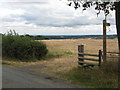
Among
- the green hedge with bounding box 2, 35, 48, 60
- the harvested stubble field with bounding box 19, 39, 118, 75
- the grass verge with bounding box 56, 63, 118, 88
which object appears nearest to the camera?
the grass verge with bounding box 56, 63, 118, 88

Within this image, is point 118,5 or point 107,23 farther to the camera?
point 107,23

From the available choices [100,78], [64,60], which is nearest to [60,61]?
[64,60]

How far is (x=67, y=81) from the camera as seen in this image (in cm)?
905

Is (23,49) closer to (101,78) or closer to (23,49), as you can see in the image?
(23,49)

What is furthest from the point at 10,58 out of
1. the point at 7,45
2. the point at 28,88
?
the point at 28,88

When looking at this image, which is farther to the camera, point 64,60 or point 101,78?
point 64,60

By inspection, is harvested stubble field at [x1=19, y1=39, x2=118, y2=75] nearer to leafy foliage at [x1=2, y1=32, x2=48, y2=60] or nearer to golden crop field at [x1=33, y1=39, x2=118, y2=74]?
golden crop field at [x1=33, y1=39, x2=118, y2=74]

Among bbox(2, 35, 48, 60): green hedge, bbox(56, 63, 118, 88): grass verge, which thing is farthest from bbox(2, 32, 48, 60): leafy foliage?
bbox(56, 63, 118, 88): grass verge

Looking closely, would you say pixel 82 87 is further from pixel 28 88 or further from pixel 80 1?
pixel 80 1

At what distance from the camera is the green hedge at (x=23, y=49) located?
711 inches

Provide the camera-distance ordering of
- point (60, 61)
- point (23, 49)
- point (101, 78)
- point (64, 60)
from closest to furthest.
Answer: point (101, 78), point (60, 61), point (64, 60), point (23, 49)

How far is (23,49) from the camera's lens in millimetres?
18078

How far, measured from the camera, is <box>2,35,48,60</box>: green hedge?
18062 mm

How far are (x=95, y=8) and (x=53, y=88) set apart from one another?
483 centimetres
